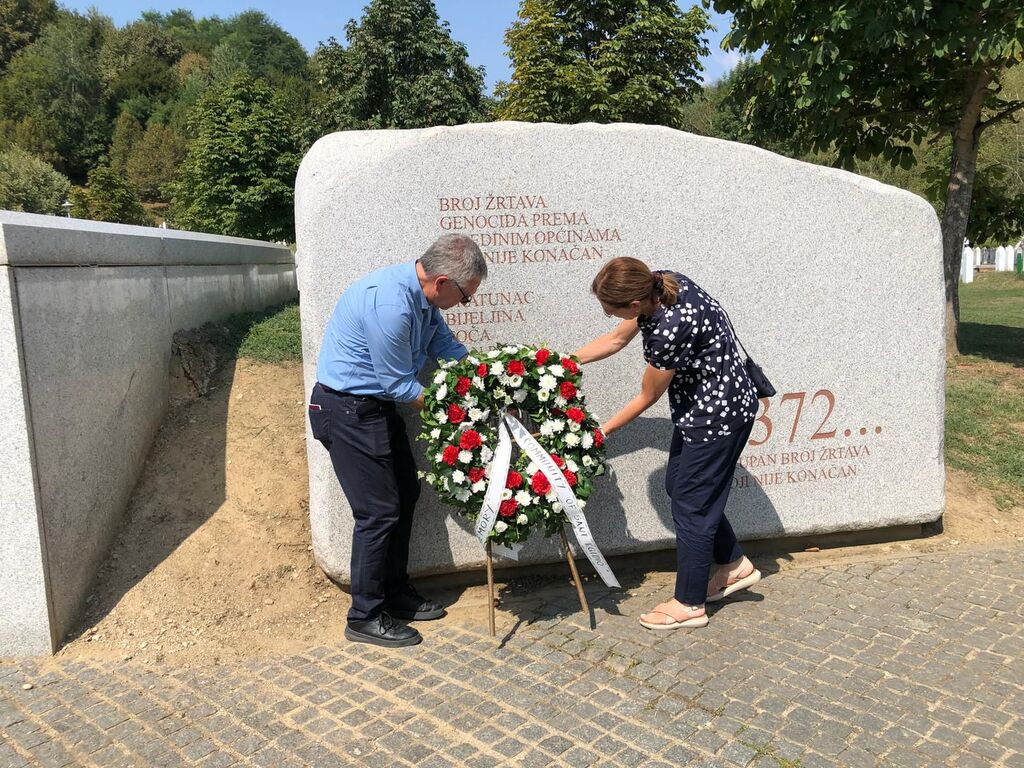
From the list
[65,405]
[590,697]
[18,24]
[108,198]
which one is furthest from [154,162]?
[590,697]

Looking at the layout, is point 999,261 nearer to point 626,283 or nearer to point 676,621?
point 676,621

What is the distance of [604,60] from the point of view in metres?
20.5

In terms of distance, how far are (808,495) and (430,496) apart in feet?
7.63

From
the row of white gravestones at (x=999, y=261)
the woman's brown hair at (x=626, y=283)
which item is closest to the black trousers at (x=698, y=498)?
the woman's brown hair at (x=626, y=283)

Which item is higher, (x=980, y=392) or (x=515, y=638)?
(x=980, y=392)

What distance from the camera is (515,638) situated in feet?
12.2

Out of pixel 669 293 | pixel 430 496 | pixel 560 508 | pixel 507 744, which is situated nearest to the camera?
pixel 507 744

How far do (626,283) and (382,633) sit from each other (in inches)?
79.6

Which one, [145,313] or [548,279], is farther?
[145,313]

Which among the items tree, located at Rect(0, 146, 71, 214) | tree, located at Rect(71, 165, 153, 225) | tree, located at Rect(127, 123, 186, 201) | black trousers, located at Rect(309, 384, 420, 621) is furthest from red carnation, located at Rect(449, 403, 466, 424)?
tree, located at Rect(127, 123, 186, 201)

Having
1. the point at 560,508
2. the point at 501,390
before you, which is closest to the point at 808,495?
the point at 560,508

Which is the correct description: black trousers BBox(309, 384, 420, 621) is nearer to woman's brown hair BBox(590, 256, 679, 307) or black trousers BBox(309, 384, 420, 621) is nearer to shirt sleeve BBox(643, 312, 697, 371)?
woman's brown hair BBox(590, 256, 679, 307)

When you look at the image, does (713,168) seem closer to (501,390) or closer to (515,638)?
(501,390)

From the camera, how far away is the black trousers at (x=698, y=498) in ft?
11.9
